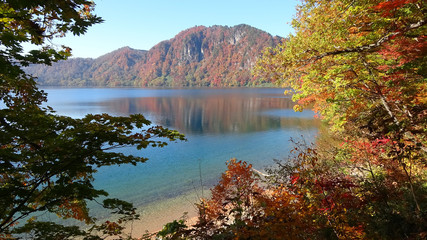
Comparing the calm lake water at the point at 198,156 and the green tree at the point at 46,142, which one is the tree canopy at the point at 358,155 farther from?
the calm lake water at the point at 198,156

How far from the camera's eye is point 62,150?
12.1 ft

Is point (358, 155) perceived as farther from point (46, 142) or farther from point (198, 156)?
point (198, 156)

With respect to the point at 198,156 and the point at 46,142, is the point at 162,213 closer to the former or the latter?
the point at 198,156

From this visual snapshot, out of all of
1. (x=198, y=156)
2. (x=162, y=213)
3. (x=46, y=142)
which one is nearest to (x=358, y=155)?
(x=46, y=142)

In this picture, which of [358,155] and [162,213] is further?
[162,213]

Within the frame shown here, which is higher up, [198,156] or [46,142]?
[46,142]

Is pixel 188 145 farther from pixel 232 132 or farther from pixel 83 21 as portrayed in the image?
pixel 83 21

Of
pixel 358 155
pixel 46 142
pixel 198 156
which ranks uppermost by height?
pixel 46 142

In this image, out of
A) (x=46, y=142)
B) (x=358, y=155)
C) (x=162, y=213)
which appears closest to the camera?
(x=46, y=142)

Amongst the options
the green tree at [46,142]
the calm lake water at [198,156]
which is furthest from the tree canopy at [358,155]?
the calm lake water at [198,156]

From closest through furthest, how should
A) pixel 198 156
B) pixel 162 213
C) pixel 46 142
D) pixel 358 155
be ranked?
pixel 46 142, pixel 358 155, pixel 162 213, pixel 198 156

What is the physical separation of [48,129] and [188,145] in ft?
68.3

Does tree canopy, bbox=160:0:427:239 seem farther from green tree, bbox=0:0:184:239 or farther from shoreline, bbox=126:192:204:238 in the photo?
shoreline, bbox=126:192:204:238

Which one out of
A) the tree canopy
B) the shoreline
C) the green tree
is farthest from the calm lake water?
the green tree
